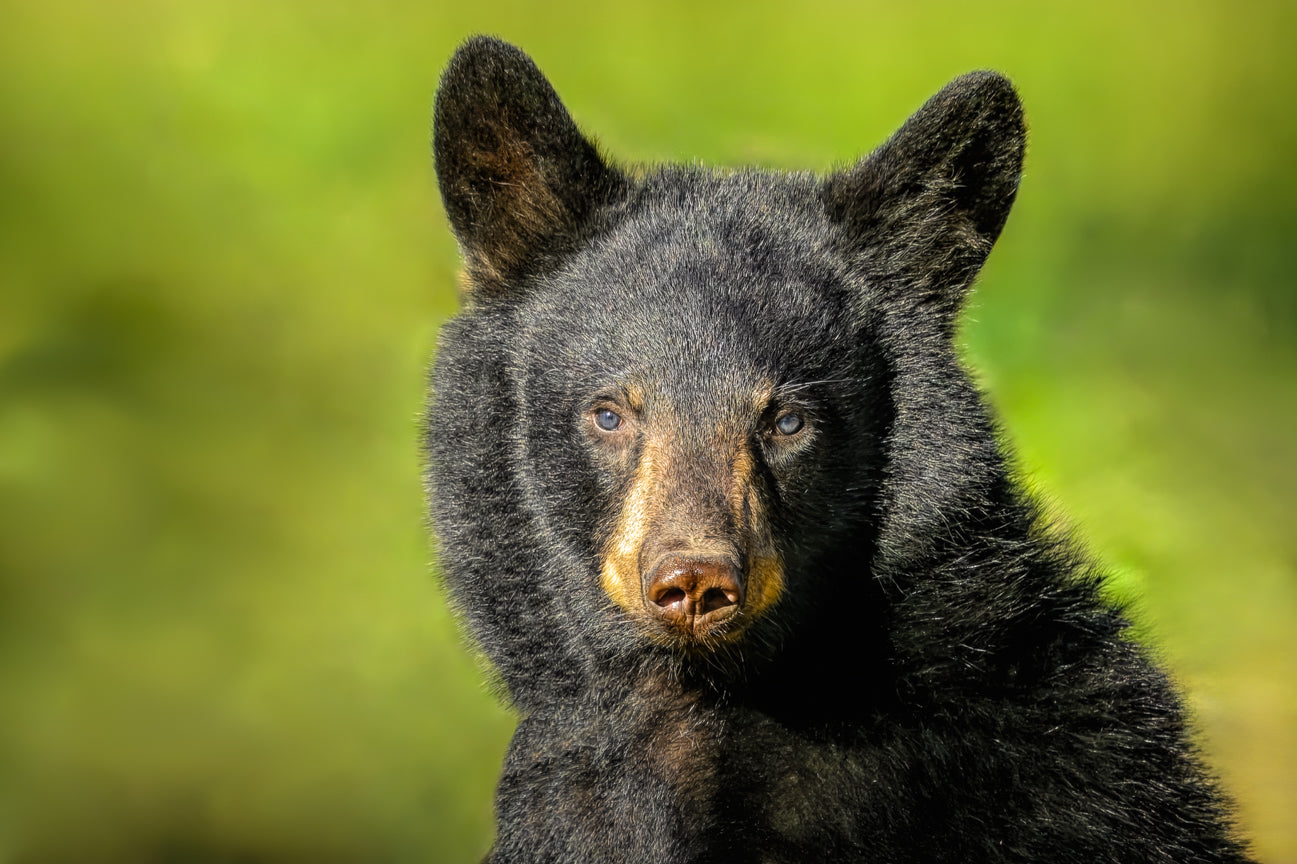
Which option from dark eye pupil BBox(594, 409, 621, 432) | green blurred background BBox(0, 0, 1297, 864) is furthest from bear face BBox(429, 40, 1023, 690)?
green blurred background BBox(0, 0, 1297, 864)

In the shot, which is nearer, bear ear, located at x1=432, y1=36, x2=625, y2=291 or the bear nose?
the bear nose

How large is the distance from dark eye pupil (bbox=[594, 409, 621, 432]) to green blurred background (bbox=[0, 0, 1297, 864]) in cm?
304

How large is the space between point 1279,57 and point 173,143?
258 inches

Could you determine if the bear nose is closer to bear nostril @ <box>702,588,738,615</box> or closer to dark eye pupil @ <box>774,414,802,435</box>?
bear nostril @ <box>702,588,738,615</box>

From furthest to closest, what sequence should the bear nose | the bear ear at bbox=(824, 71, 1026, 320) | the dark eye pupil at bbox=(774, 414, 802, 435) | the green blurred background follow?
the green blurred background → the bear ear at bbox=(824, 71, 1026, 320) → the dark eye pupil at bbox=(774, 414, 802, 435) → the bear nose

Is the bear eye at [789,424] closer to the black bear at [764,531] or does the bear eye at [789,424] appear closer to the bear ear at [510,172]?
the black bear at [764,531]

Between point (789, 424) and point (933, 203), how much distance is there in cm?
103

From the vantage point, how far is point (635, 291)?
176 inches

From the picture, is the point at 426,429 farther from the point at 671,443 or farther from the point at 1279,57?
the point at 1279,57

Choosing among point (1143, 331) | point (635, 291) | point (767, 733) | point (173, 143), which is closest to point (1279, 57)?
point (1143, 331)

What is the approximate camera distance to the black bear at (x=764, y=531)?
4.00 m

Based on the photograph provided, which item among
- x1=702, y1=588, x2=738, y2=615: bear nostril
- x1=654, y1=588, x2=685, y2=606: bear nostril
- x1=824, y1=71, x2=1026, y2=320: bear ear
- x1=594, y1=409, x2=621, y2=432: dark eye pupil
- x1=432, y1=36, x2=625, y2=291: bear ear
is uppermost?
x1=432, y1=36, x2=625, y2=291: bear ear

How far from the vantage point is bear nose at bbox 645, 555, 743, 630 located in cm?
369

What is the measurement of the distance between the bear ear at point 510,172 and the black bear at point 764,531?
0.01 m
